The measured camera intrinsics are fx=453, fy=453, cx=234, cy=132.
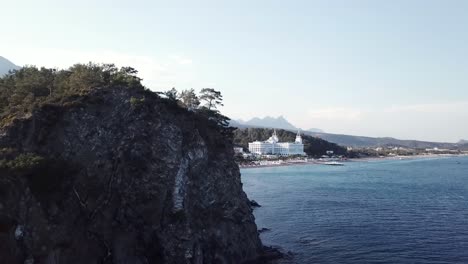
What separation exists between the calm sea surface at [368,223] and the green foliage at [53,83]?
25.4 m

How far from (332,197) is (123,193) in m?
57.7

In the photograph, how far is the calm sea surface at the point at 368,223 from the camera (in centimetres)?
4547

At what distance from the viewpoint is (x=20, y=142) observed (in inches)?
1423

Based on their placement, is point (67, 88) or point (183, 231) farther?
point (67, 88)

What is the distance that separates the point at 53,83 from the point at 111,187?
1800 cm

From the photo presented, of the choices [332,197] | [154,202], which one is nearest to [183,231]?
[154,202]

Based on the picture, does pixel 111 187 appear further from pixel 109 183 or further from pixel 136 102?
pixel 136 102

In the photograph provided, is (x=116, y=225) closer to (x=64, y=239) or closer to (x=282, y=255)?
(x=64, y=239)

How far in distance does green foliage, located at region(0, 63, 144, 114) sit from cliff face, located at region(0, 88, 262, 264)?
10.3 feet

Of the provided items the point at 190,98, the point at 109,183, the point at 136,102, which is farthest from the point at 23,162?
the point at 190,98

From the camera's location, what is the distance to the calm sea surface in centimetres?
4547

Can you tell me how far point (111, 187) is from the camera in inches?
1470

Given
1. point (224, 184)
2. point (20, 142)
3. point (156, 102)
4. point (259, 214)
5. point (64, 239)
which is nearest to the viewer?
point (64, 239)

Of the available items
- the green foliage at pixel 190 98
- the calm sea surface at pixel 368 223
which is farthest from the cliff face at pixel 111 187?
the green foliage at pixel 190 98
